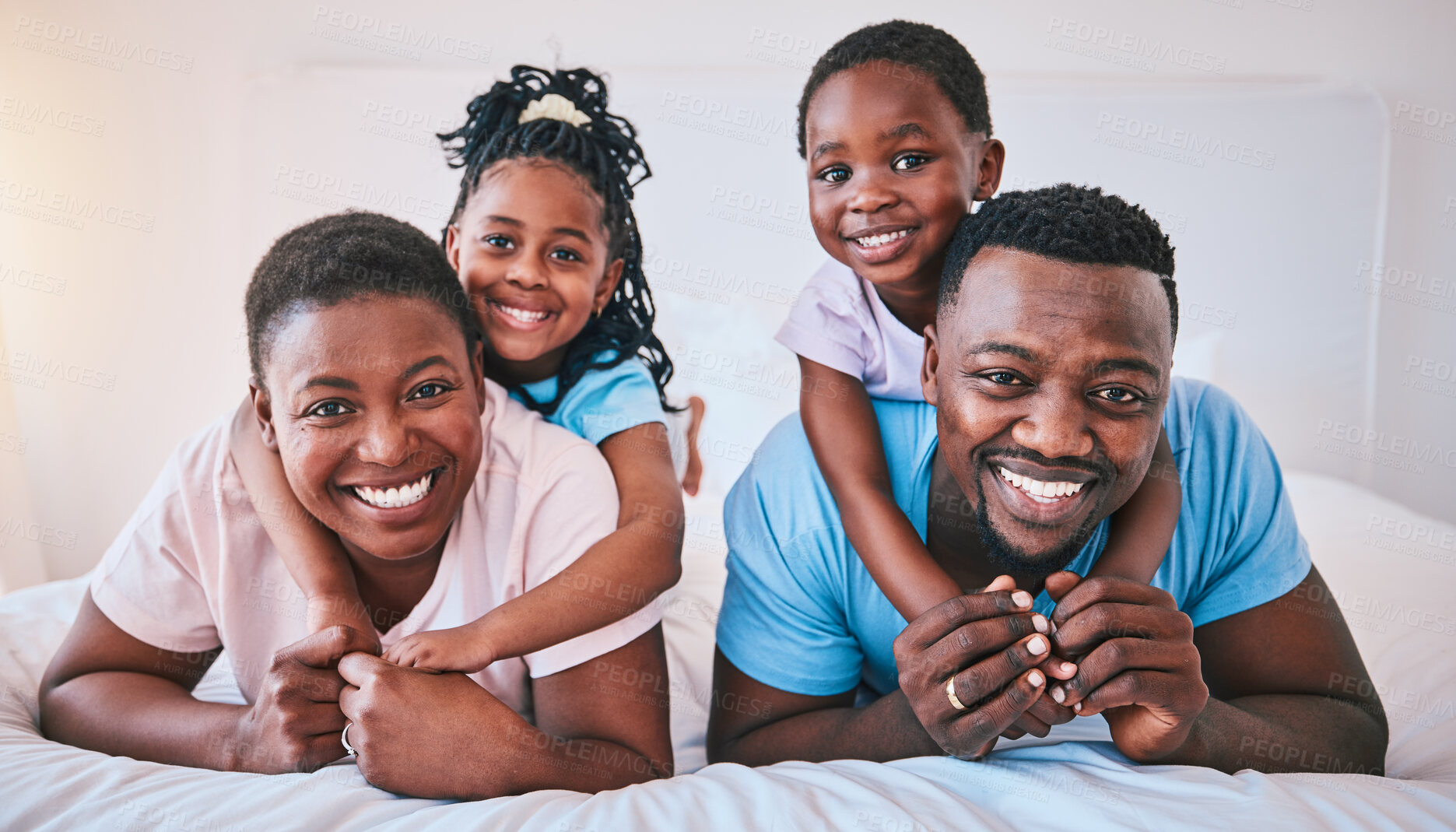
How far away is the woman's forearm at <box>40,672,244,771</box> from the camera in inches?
52.9

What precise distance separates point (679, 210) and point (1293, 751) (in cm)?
223

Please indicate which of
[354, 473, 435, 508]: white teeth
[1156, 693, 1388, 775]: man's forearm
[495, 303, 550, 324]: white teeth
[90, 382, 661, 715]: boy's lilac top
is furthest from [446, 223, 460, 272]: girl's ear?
[1156, 693, 1388, 775]: man's forearm

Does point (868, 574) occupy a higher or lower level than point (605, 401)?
lower

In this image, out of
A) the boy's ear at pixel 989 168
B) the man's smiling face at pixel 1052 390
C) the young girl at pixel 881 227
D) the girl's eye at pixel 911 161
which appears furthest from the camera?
the boy's ear at pixel 989 168

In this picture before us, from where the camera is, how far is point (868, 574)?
1.50m

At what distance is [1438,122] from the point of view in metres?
2.84

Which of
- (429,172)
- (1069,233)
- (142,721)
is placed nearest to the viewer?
(1069,233)

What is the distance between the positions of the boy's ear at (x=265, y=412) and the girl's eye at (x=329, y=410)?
15 centimetres

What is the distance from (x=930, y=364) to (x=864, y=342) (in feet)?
0.81

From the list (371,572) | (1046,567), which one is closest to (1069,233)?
(1046,567)

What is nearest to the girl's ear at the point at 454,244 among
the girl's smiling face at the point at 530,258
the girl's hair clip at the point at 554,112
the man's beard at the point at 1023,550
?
the girl's smiling face at the point at 530,258

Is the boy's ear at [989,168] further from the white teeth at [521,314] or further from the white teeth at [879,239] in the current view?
the white teeth at [521,314]

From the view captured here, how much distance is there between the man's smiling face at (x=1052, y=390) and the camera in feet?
4.00

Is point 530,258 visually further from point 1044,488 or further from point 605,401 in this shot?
point 1044,488
